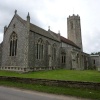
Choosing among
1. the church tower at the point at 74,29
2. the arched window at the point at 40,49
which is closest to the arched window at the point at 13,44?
the arched window at the point at 40,49

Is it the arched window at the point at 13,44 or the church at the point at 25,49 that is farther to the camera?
the arched window at the point at 13,44

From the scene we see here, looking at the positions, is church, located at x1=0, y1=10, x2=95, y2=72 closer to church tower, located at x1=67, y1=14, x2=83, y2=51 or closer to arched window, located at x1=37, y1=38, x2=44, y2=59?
arched window, located at x1=37, y1=38, x2=44, y2=59

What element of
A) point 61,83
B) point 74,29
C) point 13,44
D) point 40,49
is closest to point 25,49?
point 13,44

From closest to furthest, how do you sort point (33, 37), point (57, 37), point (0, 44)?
point (33, 37) → point (0, 44) → point (57, 37)

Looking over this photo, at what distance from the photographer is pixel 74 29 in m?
61.6

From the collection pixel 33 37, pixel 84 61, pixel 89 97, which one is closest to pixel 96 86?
pixel 89 97

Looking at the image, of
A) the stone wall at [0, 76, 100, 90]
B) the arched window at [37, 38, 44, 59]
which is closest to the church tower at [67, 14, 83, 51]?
the arched window at [37, 38, 44, 59]

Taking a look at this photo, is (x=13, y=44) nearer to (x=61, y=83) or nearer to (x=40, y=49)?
(x=40, y=49)

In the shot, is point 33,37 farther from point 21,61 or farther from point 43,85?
point 43,85

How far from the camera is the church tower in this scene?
6147 cm

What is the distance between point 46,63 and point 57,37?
11.6m

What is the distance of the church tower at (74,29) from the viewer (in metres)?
61.5

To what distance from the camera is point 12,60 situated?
3108 cm

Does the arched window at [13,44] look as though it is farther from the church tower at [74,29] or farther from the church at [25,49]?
the church tower at [74,29]
